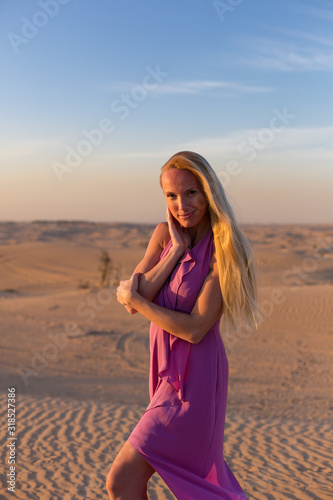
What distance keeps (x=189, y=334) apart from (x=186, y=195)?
0.65 m

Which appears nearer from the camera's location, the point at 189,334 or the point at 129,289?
the point at 189,334

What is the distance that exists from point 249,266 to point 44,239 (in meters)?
49.9

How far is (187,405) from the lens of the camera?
2373 mm

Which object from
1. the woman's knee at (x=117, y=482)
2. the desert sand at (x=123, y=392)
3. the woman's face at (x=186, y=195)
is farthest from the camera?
the desert sand at (x=123, y=392)

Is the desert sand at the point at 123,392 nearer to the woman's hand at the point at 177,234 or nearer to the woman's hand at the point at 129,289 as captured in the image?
the woman's hand at the point at 177,234

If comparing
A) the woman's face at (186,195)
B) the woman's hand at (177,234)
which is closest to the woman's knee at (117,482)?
the woman's hand at (177,234)

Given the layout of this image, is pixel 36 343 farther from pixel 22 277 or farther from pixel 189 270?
pixel 22 277

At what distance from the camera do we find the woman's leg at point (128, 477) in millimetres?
2248

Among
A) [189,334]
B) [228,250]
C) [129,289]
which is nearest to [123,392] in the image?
A: [129,289]

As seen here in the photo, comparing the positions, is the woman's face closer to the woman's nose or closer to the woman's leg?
the woman's nose

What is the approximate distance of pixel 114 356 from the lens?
11312 mm

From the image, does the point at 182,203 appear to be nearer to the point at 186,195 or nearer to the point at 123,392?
the point at 186,195

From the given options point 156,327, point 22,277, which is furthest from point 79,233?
point 156,327

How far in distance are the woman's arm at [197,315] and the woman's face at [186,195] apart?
0.78ft
